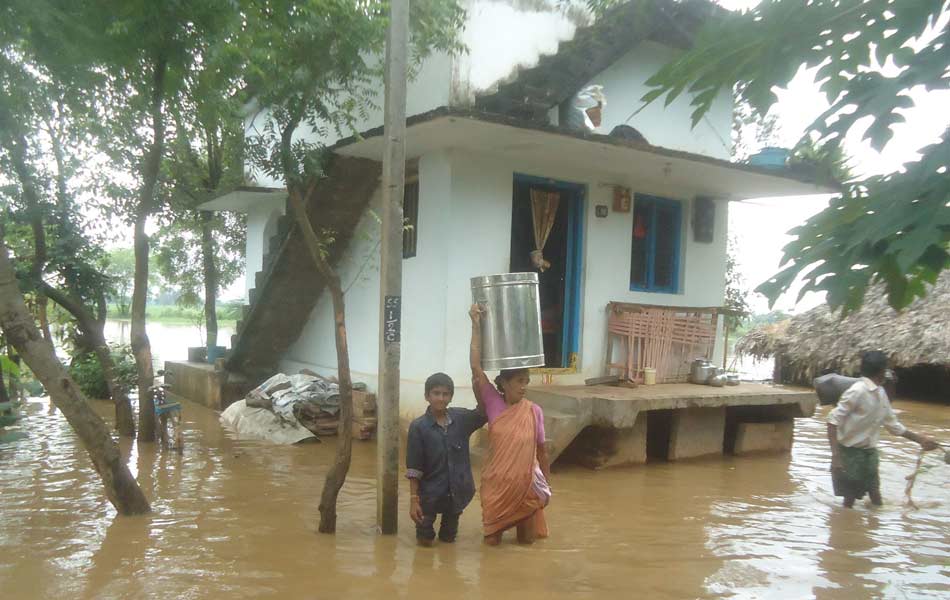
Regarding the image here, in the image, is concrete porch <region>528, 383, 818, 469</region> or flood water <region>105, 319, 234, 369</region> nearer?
concrete porch <region>528, 383, 818, 469</region>

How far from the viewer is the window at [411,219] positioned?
28.6 ft

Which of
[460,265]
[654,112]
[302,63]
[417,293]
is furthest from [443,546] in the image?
[654,112]

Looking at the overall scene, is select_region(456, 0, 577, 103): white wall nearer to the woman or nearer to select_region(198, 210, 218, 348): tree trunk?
the woman

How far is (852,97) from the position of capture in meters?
2.70

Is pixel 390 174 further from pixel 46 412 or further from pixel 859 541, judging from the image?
pixel 46 412

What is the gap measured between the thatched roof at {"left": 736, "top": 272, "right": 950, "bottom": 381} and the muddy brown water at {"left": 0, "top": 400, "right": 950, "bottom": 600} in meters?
8.74

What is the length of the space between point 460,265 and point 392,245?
3466 mm

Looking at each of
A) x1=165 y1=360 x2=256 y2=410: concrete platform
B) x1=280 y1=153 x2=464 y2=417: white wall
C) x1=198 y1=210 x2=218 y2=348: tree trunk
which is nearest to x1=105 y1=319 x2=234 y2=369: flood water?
x1=165 y1=360 x2=256 y2=410: concrete platform

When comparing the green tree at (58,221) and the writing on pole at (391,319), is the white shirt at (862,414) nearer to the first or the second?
the writing on pole at (391,319)

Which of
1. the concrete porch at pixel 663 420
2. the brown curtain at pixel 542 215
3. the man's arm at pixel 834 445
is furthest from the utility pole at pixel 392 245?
the brown curtain at pixel 542 215

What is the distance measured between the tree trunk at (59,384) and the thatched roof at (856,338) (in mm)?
12733

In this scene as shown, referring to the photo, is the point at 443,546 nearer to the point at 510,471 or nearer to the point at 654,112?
the point at 510,471

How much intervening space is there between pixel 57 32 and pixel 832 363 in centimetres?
1685

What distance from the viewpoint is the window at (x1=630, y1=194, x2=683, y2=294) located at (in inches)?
390
